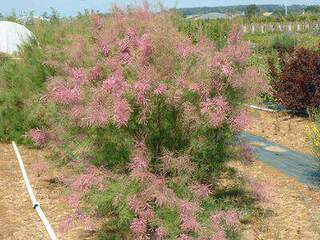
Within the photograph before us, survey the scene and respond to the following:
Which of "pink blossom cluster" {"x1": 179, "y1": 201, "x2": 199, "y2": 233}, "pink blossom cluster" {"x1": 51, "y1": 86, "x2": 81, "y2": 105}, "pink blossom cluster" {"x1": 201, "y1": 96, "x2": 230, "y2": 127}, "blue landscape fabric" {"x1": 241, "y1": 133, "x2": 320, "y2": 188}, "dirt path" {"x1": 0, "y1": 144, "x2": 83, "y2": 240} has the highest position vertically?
"pink blossom cluster" {"x1": 51, "y1": 86, "x2": 81, "y2": 105}

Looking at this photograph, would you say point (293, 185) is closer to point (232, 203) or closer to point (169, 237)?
point (232, 203)

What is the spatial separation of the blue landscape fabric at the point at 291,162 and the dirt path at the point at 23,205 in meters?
2.60

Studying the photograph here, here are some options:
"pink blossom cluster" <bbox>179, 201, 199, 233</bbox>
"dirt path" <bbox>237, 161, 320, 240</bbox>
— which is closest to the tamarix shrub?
"pink blossom cluster" <bbox>179, 201, 199, 233</bbox>

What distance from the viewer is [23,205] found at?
278 inches

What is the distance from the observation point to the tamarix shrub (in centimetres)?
461

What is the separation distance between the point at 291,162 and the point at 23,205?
3963mm

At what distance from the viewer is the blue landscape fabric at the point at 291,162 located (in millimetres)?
7285

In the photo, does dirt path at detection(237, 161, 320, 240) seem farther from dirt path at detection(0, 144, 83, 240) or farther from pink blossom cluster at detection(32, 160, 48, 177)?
pink blossom cluster at detection(32, 160, 48, 177)

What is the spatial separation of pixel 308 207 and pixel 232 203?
0.92 metres

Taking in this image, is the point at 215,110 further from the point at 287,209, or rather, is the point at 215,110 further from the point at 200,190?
the point at 287,209

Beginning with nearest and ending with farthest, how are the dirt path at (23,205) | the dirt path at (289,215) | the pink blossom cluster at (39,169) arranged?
the dirt path at (289,215), the dirt path at (23,205), the pink blossom cluster at (39,169)

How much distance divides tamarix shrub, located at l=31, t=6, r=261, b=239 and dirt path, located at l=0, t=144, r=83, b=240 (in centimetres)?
121

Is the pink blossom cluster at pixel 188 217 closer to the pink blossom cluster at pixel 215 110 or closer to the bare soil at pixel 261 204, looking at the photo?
the pink blossom cluster at pixel 215 110

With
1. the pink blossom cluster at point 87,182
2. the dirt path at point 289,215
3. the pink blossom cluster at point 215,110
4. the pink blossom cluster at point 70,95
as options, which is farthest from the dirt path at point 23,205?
the pink blossom cluster at point 215,110
